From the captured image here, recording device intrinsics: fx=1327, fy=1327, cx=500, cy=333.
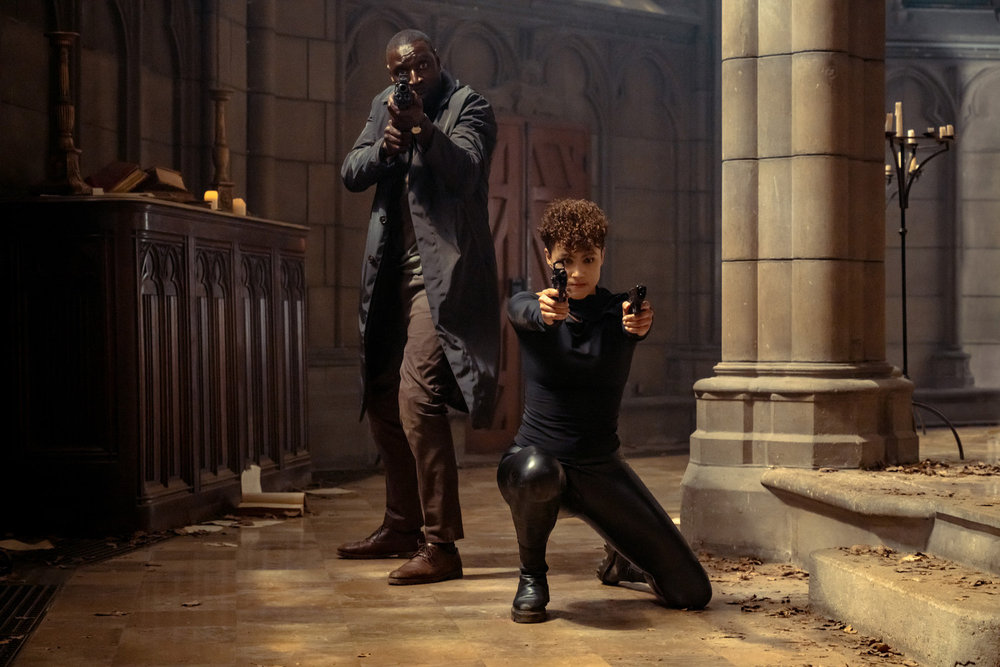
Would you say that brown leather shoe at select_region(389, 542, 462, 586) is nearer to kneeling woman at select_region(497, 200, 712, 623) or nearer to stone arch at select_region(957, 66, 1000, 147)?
kneeling woman at select_region(497, 200, 712, 623)

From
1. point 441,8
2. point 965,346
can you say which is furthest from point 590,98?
point 965,346

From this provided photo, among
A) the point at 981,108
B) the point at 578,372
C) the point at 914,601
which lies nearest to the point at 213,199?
the point at 578,372

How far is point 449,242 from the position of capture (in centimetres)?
451

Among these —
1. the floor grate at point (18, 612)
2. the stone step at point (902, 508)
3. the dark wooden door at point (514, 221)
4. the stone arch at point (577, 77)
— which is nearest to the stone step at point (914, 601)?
the stone step at point (902, 508)

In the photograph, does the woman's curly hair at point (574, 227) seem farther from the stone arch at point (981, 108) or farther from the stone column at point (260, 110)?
the stone arch at point (981, 108)

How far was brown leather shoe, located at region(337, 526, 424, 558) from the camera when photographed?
4945 millimetres

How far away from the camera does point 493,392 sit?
175 inches

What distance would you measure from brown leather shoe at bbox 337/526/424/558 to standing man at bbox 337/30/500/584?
1.08 ft

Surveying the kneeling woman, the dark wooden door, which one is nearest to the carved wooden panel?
the kneeling woman

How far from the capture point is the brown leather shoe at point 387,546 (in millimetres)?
4945

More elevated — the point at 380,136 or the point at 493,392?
the point at 380,136

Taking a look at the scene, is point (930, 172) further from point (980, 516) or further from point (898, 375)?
point (980, 516)

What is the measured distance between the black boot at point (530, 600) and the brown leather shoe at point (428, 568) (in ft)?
1.84

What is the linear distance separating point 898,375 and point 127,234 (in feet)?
10.6
